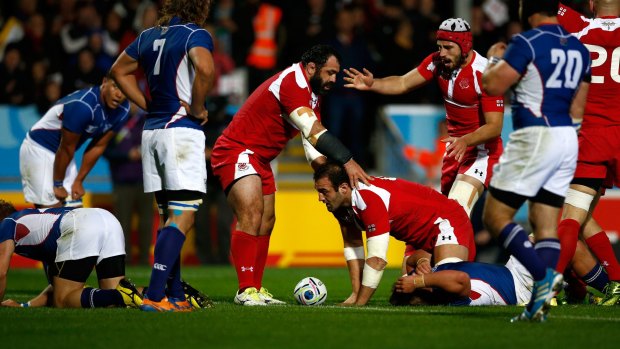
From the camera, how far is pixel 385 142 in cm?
1808

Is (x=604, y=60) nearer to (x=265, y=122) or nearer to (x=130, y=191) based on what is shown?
(x=265, y=122)

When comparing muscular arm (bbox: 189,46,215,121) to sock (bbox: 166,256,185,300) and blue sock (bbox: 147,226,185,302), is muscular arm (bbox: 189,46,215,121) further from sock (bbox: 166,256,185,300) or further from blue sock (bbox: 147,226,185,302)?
sock (bbox: 166,256,185,300)

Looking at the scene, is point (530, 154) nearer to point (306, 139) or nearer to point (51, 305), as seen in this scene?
point (306, 139)

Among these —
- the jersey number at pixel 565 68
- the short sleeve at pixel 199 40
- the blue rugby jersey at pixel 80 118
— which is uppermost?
the short sleeve at pixel 199 40

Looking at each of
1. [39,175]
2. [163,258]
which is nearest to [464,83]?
[163,258]

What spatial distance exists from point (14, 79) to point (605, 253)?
36.2 feet

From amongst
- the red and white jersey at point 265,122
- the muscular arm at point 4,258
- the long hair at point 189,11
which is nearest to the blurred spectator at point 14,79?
the red and white jersey at point 265,122

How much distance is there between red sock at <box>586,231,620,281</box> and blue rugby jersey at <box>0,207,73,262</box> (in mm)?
4895

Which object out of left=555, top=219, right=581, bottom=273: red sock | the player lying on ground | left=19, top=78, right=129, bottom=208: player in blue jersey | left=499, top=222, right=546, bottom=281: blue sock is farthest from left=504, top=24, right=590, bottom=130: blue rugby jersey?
left=19, top=78, right=129, bottom=208: player in blue jersey

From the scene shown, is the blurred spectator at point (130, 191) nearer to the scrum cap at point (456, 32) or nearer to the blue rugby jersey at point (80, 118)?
the blue rugby jersey at point (80, 118)

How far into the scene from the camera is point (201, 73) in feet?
27.9

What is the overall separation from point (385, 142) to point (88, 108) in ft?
24.8

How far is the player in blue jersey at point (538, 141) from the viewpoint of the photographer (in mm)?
7617

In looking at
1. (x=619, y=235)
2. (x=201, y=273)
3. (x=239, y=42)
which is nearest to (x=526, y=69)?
(x=201, y=273)
